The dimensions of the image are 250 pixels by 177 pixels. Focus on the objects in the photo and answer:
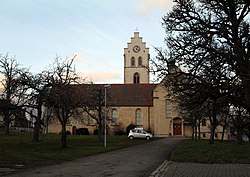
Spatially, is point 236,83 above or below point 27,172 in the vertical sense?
above

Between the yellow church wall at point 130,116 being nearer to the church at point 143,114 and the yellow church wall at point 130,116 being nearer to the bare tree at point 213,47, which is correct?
the church at point 143,114

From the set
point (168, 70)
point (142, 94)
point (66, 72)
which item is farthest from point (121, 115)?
point (168, 70)

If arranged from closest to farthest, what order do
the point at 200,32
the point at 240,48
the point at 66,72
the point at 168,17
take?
the point at 240,48 → the point at 200,32 → the point at 168,17 → the point at 66,72

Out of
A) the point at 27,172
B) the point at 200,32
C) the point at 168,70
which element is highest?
the point at 200,32

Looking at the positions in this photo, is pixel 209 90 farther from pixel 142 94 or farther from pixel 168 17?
pixel 142 94

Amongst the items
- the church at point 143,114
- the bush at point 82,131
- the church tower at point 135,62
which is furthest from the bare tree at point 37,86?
the church tower at point 135,62

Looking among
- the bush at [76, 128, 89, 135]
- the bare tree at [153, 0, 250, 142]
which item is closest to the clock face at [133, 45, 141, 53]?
the bush at [76, 128, 89, 135]

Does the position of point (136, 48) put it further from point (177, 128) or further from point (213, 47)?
point (213, 47)

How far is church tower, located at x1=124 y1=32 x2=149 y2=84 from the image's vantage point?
4011 inches

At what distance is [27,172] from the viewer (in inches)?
698

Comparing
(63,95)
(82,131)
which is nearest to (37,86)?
(63,95)

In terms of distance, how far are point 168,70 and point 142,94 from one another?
202 ft

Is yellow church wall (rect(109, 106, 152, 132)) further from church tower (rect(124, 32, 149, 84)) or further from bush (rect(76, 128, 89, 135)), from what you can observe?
church tower (rect(124, 32, 149, 84))

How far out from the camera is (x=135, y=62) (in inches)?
4033
